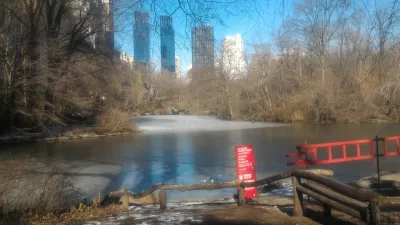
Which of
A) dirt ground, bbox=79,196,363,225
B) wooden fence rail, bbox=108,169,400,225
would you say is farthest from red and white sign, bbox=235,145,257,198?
dirt ground, bbox=79,196,363,225

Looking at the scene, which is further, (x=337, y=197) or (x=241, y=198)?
(x=241, y=198)

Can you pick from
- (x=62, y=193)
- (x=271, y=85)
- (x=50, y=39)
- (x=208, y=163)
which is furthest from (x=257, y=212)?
(x=271, y=85)

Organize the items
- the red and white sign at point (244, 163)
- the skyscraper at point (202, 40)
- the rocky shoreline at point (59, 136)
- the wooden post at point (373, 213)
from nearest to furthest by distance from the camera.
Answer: the wooden post at point (373, 213) < the skyscraper at point (202, 40) < the red and white sign at point (244, 163) < the rocky shoreline at point (59, 136)

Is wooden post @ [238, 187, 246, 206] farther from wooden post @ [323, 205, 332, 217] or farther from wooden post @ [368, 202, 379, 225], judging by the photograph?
wooden post @ [368, 202, 379, 225]

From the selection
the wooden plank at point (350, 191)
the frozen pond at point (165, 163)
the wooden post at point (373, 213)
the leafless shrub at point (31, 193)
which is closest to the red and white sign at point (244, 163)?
the frozen pond at point (165, 163)

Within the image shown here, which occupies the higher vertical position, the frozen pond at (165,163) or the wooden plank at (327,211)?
the wooden plank at (327,211)

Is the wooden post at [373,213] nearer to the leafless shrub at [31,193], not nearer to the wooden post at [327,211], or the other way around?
the wooden post at [327,211]

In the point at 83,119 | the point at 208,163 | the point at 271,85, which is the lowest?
the point at 208,163

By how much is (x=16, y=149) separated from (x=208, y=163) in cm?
1269

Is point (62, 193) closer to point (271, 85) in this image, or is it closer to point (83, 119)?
point (83, 119)

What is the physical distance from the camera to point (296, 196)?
Answer: 528 cm

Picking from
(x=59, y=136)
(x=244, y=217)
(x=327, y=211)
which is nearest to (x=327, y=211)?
(x=327, y=211)

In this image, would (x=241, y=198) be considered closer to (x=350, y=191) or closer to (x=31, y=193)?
(x=350, y=191)

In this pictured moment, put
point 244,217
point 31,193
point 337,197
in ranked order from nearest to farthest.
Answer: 1. point 337,197
2. point 244,217
3. point 31,193
